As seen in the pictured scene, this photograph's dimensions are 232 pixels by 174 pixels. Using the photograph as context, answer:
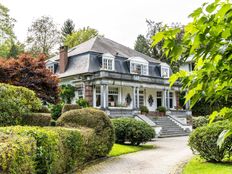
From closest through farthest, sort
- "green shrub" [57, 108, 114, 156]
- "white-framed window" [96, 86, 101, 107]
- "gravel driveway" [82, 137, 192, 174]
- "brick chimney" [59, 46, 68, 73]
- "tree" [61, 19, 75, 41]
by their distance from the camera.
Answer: "gravel driveway" [82, 137, 192, 174] → "green shrub" [57, 108, 114, 156] → "white-framed window" [96, 86, 101, 107] → "brick chimney" [59, 46, 68, 73] → "tree" [61, 19, 75, 41]

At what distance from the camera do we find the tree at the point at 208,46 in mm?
1992

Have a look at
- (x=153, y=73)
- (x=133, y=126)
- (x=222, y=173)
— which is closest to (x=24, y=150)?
(x=222, y=173)

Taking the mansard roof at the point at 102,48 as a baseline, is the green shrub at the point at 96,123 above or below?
below

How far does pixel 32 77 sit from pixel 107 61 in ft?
45.7

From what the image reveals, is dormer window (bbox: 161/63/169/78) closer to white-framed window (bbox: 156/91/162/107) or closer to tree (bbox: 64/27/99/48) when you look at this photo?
white-framed window (bbox: 156/91/162/107)

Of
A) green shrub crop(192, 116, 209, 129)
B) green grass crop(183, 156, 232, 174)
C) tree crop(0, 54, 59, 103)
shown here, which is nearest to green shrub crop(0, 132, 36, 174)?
green grass crop(183, 156, 232, 174)

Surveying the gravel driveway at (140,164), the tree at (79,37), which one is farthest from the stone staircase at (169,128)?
the tree at (79,37)

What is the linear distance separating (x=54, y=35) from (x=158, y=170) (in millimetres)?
50870

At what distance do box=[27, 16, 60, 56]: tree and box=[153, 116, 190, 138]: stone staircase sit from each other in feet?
103

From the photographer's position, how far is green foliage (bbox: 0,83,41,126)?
11328 millimetres

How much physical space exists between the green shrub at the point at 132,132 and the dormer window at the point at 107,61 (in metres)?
14.9

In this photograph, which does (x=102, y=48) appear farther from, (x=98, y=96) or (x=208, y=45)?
(x=208, y=45)

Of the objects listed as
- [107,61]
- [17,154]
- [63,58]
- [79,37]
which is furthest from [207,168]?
[79,37]

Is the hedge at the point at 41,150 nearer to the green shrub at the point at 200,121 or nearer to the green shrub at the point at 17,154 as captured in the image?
the green shrub at the point at 17,154
